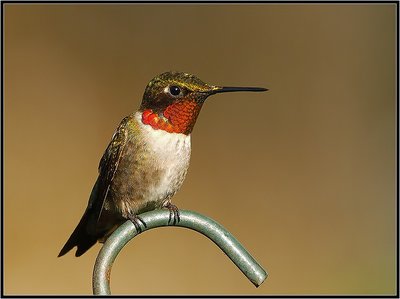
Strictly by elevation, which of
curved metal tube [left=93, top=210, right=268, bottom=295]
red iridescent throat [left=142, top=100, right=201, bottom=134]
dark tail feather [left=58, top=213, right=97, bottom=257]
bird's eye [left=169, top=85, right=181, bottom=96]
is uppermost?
bird's eye [left=169, top=85, right=181, bottom=96]

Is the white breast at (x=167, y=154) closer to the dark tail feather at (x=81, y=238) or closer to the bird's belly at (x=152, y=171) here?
the bird's belly at (x=152, y=171)

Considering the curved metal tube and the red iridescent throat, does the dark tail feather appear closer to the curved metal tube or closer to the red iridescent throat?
the red iridescent throat

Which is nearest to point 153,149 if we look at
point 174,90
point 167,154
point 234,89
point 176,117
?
point 167,154

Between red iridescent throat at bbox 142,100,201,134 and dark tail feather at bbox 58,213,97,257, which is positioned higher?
red iridescent throat at bbox 142,100,201,134

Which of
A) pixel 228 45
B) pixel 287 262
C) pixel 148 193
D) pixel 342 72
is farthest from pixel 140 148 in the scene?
pixel 342 72

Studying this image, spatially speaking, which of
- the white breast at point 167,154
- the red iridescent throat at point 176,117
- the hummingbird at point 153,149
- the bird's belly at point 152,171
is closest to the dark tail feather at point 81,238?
the hummingbird at point 153,149

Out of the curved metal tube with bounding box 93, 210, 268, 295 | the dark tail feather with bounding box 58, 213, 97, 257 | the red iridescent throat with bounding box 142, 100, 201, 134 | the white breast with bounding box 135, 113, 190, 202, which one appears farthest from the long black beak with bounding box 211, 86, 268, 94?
the dark tail feather with bounding box 58, 213, 97, 257

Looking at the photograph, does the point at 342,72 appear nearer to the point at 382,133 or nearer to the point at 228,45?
the point at 382,133

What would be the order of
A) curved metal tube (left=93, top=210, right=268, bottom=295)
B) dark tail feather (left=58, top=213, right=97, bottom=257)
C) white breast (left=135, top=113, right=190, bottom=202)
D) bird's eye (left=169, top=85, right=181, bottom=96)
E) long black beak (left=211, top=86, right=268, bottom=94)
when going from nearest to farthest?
curved metal tube (left=93, top=210, right=268, bottom=295) < long black beak (left=211, top=86, right=268, bottom=94) < bird's eye (left=169, top=85, right=181, bottom=96) < white breast (left=135, top=113, right=190, bottom=202) < dark tail feather (left=58, top=213, right=97, bottom=257)
